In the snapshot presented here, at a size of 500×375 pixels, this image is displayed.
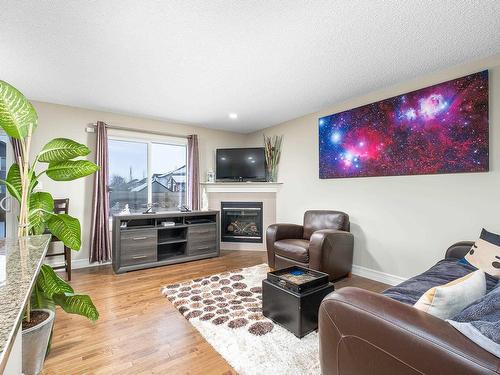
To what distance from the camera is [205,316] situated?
7.29 feet

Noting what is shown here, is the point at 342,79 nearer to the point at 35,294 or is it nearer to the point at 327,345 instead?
the point at 327,345

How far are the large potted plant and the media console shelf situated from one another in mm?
1728

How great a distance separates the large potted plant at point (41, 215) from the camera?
1401 millimetres

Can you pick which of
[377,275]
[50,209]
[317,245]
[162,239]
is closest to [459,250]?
[377,275]

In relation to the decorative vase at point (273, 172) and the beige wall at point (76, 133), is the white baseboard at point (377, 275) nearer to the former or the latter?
the decorative vase at point (273, 172)

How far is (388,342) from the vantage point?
37.2 inches

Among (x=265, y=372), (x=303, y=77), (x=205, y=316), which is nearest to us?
(x=265, y=372)

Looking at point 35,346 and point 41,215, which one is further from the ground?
point 41,215

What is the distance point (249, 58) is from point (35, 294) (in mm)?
2428

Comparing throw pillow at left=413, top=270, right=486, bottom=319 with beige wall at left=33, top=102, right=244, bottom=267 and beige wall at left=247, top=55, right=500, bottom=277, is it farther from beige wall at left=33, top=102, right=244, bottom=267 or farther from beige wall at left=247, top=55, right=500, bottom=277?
beige wall at left=33, top=102, right=244, bottom=267

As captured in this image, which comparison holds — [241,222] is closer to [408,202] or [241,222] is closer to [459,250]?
[408,202]

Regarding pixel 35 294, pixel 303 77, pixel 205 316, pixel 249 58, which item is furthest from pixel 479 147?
pixel 35 294

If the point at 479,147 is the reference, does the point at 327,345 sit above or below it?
below

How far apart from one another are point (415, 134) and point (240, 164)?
9.24ft
